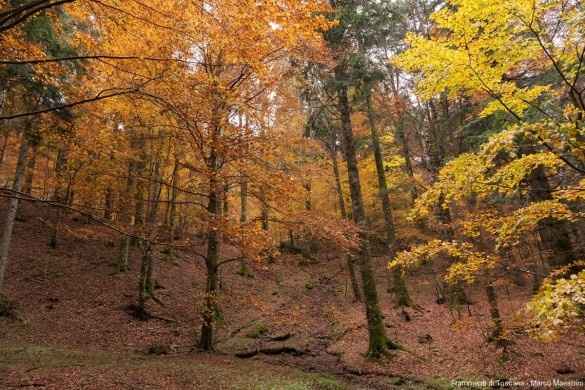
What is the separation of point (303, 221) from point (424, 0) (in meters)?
14.4

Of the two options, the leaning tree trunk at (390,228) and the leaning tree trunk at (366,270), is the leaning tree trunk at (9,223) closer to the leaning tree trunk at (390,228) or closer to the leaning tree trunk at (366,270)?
the leaning tree trunk at (366,270)

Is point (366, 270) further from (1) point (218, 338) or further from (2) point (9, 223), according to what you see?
(2) point (9, 223)

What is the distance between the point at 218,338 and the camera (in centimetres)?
1317

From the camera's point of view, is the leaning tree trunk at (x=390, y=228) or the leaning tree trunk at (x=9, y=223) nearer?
the leaning tree trunk at (x=9, y=223)

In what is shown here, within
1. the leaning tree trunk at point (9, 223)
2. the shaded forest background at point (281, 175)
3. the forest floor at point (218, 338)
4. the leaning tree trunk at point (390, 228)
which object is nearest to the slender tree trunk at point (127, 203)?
the shaded forest background at point (281, 175)

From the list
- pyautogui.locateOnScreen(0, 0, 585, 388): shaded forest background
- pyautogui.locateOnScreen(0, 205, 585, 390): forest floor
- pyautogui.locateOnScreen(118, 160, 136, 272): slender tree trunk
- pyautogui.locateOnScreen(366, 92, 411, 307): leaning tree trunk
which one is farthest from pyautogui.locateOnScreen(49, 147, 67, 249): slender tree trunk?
pyautogui.locateOnScreen(366, 92, 411, 307): leaning tree trunk

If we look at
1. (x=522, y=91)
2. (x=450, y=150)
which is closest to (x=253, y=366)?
(x=522, y=91)

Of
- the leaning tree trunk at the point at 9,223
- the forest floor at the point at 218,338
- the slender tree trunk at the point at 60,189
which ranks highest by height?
the slender tree trunk at the point at 60,189

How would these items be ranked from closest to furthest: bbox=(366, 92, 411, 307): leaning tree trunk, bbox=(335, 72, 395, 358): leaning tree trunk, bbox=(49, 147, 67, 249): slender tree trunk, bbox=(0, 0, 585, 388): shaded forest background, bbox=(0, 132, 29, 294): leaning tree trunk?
bbox=(0, 0, 585, 388): shaded forest background < bbox=(335, 72, 395, 358): leaning tree trunk < bbox=(0, 132, 29, 294): leaning tree trunk < bbox=(49, 147, 67, 249): slender tree trunk < bbox=(366, 92, 411, 307): leaning tree trunk

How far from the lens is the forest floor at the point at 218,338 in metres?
8.23

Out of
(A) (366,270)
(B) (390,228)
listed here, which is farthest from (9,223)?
(B) (390,228)

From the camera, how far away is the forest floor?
8234mm

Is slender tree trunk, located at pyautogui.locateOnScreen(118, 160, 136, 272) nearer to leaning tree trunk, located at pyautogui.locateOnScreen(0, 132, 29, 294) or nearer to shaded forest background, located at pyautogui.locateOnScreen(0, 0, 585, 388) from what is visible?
shaded forest background, located at pyautogui.locateOnScreen(0, 0, 585, 388)

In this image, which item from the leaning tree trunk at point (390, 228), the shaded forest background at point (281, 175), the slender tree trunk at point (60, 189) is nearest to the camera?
the shaded forest background at point (281, 175)
